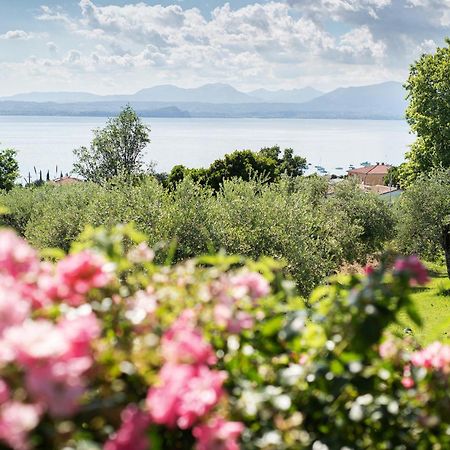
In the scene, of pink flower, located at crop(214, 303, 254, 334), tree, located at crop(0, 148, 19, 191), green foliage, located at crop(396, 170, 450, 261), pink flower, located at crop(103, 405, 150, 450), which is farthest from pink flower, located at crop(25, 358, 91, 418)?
tree, located at crop(0, 148, 19, 191)

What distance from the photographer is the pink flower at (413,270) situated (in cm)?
254

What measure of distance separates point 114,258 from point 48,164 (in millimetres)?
204470

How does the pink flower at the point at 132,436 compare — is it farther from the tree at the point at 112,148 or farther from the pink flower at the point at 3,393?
the tree at the point at 112,148

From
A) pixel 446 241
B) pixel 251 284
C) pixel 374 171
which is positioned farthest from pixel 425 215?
pixel 374 171

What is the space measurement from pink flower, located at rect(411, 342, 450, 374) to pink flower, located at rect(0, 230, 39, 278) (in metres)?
1.97

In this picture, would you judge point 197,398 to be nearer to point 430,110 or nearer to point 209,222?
point 209,222

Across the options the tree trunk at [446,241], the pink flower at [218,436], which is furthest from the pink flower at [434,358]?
the tree trunk at [446,241]

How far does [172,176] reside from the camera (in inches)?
2140

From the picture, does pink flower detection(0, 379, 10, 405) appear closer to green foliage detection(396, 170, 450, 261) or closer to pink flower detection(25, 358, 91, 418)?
pink flower detection(25, 358, 91, 418)

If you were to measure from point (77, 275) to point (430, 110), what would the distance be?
3628cm

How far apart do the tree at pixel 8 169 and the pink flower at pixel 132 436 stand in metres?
55.1

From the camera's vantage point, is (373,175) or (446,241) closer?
(446,241)

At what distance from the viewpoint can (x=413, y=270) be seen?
8.38 feet

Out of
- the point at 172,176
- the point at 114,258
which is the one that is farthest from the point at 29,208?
the point at 114,258
